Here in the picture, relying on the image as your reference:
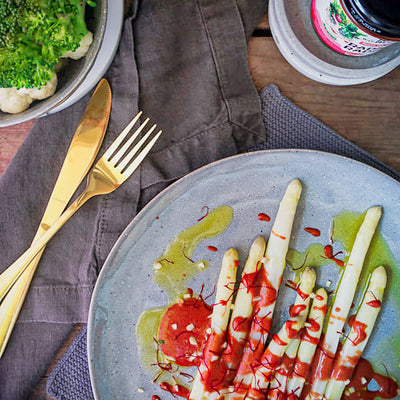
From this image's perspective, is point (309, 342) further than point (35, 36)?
Yes

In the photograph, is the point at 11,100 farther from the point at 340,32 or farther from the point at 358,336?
the point at 358,336

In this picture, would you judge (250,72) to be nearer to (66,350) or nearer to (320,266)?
(320,266)

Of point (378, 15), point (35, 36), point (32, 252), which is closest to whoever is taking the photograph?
point (35, 36)

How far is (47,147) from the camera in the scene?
1.04 meters

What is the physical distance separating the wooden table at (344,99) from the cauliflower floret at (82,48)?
39cm

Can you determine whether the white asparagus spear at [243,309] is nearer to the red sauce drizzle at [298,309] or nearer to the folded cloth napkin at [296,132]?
the red sauce drizzle at [298,309]

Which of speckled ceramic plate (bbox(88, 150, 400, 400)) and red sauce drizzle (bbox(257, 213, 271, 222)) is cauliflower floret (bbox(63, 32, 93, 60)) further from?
red sauce drizzle (bbox(257, 213, 271, 222))

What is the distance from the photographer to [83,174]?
1013 millimetres

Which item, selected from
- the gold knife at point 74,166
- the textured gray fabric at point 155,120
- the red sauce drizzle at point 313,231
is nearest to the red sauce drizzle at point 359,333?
the red sauce drizzle at point 313,231

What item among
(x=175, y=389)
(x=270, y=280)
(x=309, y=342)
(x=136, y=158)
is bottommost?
(x=175, y=389)

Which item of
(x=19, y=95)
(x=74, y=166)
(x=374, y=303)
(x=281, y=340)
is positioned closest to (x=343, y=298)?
(x=374, y=303)

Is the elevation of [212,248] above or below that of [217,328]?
above

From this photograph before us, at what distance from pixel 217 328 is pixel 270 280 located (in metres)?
0.17

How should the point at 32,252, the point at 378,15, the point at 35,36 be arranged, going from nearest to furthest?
the point at 35,36, the point at 378,15, the point at 32,252
